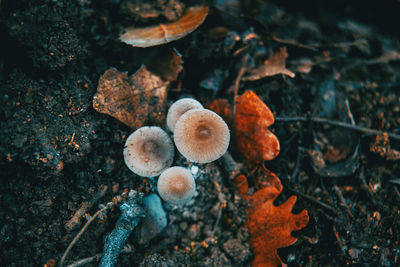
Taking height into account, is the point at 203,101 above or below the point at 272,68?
below

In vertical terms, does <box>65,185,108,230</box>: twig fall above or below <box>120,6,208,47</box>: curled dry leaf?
below

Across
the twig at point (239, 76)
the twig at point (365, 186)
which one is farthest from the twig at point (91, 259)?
the twig at point (365, 186)

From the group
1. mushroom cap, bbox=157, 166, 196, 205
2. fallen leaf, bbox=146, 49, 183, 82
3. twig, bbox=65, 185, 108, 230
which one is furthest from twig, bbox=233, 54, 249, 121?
twig, bbox=65, 185, 108, 230

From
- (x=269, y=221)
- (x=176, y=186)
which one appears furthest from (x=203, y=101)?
(x=269, y=221)

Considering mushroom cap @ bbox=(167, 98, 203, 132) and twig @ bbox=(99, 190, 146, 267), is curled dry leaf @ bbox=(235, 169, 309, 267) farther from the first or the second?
twig @ bbox=(99, 190, 146, 267)

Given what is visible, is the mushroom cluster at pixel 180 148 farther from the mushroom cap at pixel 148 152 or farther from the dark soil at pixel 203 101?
the dark soil at pixel 203 101

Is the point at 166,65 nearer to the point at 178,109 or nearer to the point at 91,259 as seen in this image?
the point at 178,109

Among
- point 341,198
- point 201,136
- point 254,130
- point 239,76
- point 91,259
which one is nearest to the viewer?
point 91,259
